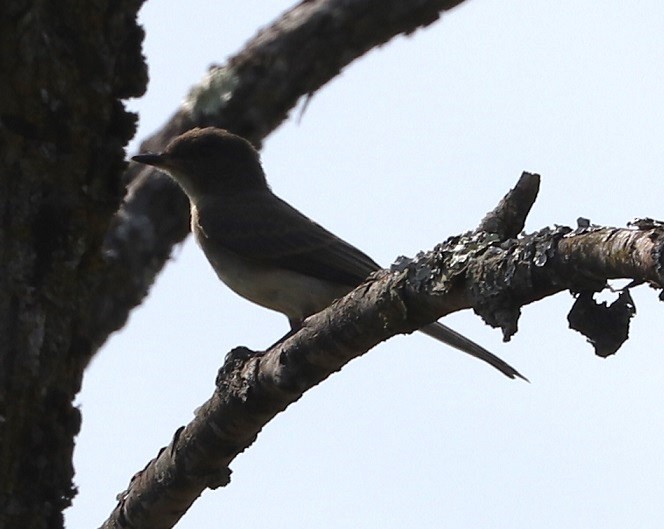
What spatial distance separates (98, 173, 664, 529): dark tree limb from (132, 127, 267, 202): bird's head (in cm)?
321

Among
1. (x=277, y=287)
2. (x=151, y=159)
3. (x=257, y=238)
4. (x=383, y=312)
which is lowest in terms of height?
(x=383, y=312)

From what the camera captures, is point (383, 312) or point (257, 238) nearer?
point (383, 312)

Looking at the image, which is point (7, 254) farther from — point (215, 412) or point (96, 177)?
point (215, 412)

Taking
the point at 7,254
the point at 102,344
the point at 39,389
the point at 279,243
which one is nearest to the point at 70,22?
the point at 7,254

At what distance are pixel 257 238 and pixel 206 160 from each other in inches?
34.6

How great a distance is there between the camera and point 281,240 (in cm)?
801

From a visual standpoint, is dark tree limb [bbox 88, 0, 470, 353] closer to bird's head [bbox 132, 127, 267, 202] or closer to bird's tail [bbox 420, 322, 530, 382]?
bird's head [bbox 132, 127, 267, 202]

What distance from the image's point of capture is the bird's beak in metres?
8.32

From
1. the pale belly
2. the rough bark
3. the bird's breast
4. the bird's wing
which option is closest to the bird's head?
the bird's wing

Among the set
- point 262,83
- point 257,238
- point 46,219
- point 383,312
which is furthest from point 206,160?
point 383,312

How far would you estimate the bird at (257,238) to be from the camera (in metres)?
7.46

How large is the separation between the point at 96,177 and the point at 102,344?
126 inches

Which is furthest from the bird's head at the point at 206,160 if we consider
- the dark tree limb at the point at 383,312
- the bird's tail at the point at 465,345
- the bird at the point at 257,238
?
the dark tree limb at the point at 383,312

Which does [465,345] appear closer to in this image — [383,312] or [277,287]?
[277,287]
